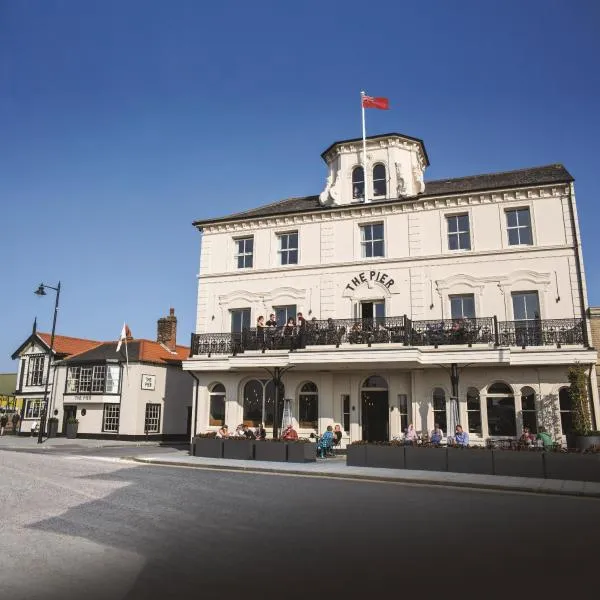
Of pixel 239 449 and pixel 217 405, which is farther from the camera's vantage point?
pixel 217 405

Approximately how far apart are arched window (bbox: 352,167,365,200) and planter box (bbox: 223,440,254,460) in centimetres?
1297

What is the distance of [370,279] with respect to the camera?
2520 centimetres

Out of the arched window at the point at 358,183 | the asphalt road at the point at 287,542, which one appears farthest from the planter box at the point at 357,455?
the arched window at the point at 358,183

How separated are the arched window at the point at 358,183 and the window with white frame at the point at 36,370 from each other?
87.7 ft

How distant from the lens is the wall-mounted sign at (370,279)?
24.8 meters

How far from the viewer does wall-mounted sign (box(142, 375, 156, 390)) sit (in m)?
35.8

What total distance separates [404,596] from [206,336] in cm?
2207

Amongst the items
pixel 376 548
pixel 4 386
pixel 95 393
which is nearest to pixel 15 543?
pixel 376 548

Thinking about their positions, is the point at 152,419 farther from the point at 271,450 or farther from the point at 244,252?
the point at 271,450

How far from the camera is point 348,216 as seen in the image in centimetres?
2636

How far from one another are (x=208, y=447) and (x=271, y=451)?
2.93 m

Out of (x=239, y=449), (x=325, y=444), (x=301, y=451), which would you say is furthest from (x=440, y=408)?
(x=239, y=449)

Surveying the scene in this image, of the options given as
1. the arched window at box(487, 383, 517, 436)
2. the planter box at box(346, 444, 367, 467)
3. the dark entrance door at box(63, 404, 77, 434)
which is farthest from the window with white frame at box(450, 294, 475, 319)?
the dark entrance door at box(63, 404, 77, 434)

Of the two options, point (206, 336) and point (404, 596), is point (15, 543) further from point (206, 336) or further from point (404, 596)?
point (206, 336)
